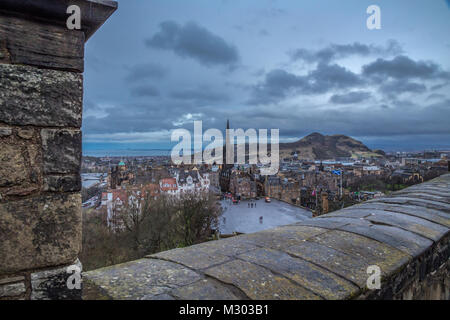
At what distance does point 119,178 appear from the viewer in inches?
1678

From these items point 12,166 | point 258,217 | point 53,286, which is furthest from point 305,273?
point 258,217

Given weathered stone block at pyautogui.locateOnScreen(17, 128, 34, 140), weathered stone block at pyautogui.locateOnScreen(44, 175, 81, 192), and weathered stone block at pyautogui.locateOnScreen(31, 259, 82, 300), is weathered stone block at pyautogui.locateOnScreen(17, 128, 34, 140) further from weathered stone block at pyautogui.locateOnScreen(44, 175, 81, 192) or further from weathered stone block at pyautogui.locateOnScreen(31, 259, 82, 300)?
weathered stone block at pyautogui.locateOnScreen(31, 259, 82, 300)

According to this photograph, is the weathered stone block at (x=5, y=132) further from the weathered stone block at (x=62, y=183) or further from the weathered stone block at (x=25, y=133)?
the weathered stone block at (x=62, y=183)

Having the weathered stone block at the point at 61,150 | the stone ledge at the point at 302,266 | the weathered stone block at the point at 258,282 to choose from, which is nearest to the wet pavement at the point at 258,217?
the stone ledge at the point at 302,266

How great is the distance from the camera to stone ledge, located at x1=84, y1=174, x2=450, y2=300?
1.31 metres

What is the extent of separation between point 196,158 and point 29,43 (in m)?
76.8

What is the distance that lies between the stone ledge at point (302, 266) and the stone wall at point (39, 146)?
29 centimetres

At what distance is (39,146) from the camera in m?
1.18

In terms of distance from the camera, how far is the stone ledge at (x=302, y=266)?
1.31 metres

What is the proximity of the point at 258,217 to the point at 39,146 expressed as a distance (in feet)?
86.5

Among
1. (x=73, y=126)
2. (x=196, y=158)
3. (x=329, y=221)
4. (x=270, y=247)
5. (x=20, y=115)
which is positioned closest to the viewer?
(x=20, y=115)
